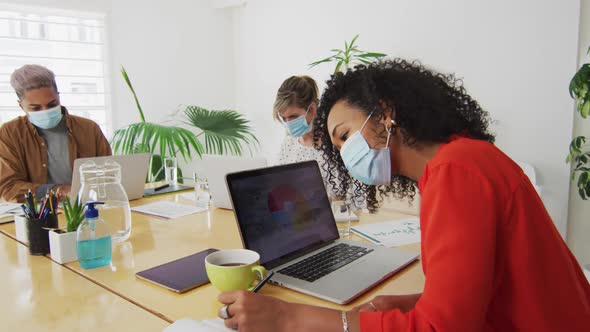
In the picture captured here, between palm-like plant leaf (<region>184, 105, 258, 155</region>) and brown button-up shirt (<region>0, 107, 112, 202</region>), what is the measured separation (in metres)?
1.41

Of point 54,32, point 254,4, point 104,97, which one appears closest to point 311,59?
point 254,4

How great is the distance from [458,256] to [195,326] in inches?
18.7

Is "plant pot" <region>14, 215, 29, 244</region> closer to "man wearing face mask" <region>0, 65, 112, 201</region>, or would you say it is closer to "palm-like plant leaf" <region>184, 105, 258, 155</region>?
"man wearing face mask" <region>0, 65, 112, 201</region>

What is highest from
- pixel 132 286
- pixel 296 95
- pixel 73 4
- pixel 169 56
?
pixel 73 4

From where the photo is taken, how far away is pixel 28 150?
2365 millimetres

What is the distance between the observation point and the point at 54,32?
3.48m

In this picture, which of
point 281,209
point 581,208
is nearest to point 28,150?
point 281,209

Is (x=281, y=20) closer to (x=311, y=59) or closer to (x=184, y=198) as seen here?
(x=311, y=59)

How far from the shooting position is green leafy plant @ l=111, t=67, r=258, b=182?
3.46 metres

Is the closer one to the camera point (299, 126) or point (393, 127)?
point (393, 127)

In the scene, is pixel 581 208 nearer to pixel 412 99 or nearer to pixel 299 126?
pixel 299 126

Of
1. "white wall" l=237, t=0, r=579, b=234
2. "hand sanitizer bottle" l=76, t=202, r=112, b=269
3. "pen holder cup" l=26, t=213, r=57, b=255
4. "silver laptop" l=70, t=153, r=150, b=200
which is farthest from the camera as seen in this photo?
"white wall" l=237, t=0, r=579, b=234

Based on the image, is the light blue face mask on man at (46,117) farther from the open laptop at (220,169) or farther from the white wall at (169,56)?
the white wall at (169,56)

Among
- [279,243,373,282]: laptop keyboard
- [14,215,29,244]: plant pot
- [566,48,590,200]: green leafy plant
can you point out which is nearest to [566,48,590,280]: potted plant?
[566,48,590,200]: green leafy plant
